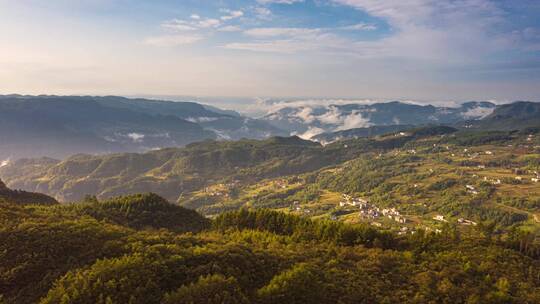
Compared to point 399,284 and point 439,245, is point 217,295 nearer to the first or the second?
point 399,284

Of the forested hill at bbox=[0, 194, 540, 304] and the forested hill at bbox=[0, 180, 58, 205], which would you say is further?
the forested hill at bbox=[0, 180, 58, 205]

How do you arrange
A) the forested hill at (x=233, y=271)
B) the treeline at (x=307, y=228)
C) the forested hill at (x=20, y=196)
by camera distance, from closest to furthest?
1. the forested hill at (x=233, y=271)
2. the treeline at (x=307, y=228)
3. the forested hill at (x=20, y=196)

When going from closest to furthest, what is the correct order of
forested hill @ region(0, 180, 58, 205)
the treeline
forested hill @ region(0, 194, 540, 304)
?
1. forested hill @ region(0, 194, 540, 304)
2. the treeline
3. forested hill @ region(0, 180, 58, 205)

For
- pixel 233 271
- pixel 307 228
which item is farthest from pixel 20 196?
pixel 233 271

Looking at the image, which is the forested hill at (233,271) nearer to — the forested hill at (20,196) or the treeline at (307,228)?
the treeline at (307,228)

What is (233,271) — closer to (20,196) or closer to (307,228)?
(307,228)

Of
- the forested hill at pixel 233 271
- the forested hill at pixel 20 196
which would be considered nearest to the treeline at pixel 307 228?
the forested hill at pixel 233 271

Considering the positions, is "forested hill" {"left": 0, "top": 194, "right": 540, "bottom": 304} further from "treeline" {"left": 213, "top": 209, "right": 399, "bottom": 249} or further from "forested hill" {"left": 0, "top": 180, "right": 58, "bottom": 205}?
"forested hill" {"left": 0, "top": 180, "right": 58, "bottom": 205}

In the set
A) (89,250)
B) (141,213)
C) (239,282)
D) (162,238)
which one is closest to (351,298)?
(239,282)

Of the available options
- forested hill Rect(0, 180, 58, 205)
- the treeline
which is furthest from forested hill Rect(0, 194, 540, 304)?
forested hill Rect(0, 180, 58, 205)
